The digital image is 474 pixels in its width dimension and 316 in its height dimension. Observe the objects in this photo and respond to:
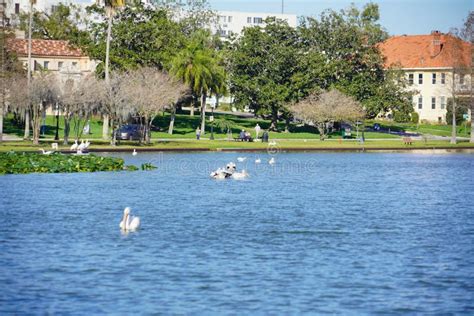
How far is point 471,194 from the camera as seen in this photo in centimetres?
5819

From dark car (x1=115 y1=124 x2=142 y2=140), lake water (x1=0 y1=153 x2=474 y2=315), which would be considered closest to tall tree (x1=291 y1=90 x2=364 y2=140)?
dark car (x1=115 y1=124 x2=142 y2=140)

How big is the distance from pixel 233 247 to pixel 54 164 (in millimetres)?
34093

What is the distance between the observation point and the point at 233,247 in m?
34.6

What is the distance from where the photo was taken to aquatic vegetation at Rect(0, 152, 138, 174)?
65375 mm

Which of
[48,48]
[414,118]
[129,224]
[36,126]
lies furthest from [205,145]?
[414,118]

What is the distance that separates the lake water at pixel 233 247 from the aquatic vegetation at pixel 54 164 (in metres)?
1.98

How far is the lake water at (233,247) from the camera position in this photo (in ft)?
85.1

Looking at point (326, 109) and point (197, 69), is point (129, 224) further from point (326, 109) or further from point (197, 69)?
point (326, 109)

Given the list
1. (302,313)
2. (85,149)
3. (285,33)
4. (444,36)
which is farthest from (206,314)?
(444,36)

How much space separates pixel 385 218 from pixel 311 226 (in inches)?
194

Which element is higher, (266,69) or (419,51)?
(419,51)

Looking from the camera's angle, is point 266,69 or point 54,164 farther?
point 266,69

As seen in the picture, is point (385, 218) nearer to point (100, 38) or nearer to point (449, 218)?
point (449, 218)

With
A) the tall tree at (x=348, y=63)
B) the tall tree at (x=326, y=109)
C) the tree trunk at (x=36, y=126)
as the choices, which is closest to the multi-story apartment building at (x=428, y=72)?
the tall tree at (x=348, y=63)
